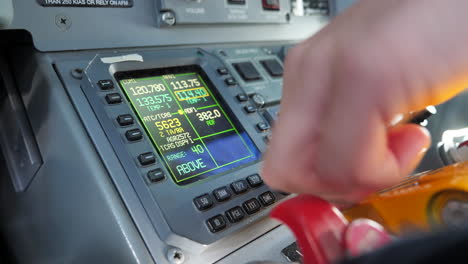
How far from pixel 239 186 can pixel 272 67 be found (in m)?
0.59

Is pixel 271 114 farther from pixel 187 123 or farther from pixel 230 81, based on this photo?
pixel 187 123

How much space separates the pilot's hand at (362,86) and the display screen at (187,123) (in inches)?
23.2

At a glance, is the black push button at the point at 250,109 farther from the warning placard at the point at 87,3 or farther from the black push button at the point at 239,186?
the warning placard at the point at 87,3

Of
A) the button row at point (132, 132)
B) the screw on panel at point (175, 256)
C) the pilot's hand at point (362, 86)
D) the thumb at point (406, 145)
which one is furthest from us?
the button row at point (132, 132)

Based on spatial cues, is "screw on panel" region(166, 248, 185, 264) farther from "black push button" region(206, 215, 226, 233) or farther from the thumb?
the thumb

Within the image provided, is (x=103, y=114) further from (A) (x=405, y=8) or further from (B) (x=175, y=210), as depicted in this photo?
(A) (x=405, y=8)

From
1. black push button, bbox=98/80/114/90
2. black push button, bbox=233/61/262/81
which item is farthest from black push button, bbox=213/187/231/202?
black push button, bbox=233/61/262/81

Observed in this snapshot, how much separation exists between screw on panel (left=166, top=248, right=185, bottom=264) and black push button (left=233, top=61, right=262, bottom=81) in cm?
69

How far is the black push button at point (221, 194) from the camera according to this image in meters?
1.19

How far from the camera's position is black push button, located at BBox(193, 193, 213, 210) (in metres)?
1.15

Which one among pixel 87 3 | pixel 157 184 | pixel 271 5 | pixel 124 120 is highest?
pixel 87 3

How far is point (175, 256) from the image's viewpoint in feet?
3.44

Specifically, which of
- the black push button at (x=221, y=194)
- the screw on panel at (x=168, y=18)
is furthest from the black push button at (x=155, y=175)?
the screw on panel at (x=168, y=18)

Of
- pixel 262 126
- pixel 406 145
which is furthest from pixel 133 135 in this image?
pixel 406 145
